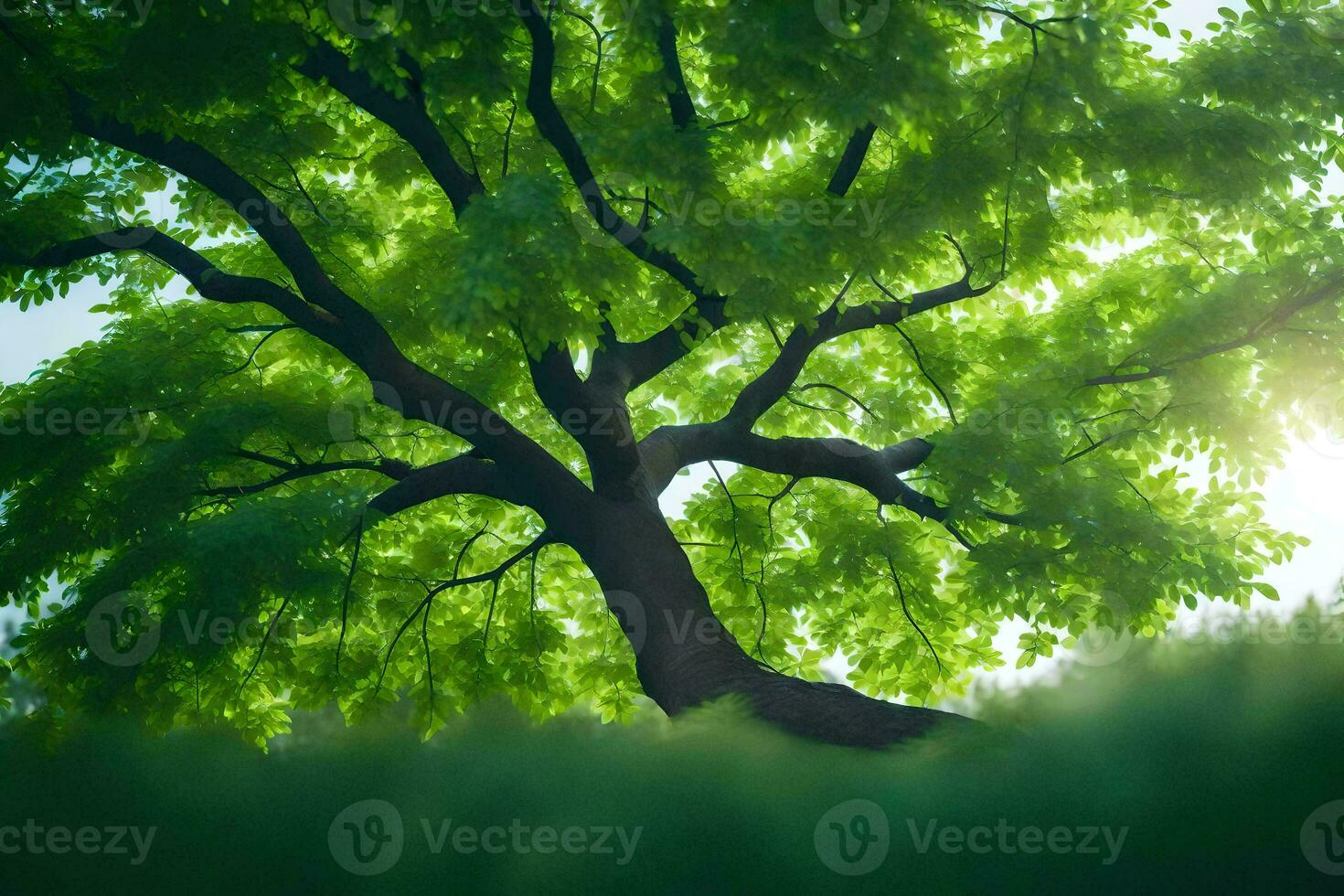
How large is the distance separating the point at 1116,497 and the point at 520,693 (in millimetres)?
6226

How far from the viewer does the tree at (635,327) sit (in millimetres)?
8547

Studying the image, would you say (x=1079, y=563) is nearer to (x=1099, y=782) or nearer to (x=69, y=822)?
(x=1099, y=782)

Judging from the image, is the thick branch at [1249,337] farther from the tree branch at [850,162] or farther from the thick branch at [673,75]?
the thick branch at [673,75]

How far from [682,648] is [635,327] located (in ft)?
14.3

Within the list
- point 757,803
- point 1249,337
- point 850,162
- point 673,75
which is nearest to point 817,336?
point 850,162

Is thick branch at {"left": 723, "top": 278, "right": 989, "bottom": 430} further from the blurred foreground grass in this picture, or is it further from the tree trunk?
the blurred foreground grass

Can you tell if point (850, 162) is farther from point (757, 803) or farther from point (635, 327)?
point (757, 803)

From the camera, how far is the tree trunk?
774 centimetres

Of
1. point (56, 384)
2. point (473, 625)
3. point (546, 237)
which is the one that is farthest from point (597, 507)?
point (56, 384)

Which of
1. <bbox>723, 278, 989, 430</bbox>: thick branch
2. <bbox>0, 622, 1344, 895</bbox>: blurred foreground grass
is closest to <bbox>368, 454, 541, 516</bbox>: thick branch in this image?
<bbox>723, 278, 989, 430</bbox>: thick branch

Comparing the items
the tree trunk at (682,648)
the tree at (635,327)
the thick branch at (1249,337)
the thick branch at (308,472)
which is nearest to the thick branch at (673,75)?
the tree at (635,327)

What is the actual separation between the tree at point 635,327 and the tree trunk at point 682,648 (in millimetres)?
43

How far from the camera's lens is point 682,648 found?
917cm

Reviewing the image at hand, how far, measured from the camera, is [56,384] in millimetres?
10719
